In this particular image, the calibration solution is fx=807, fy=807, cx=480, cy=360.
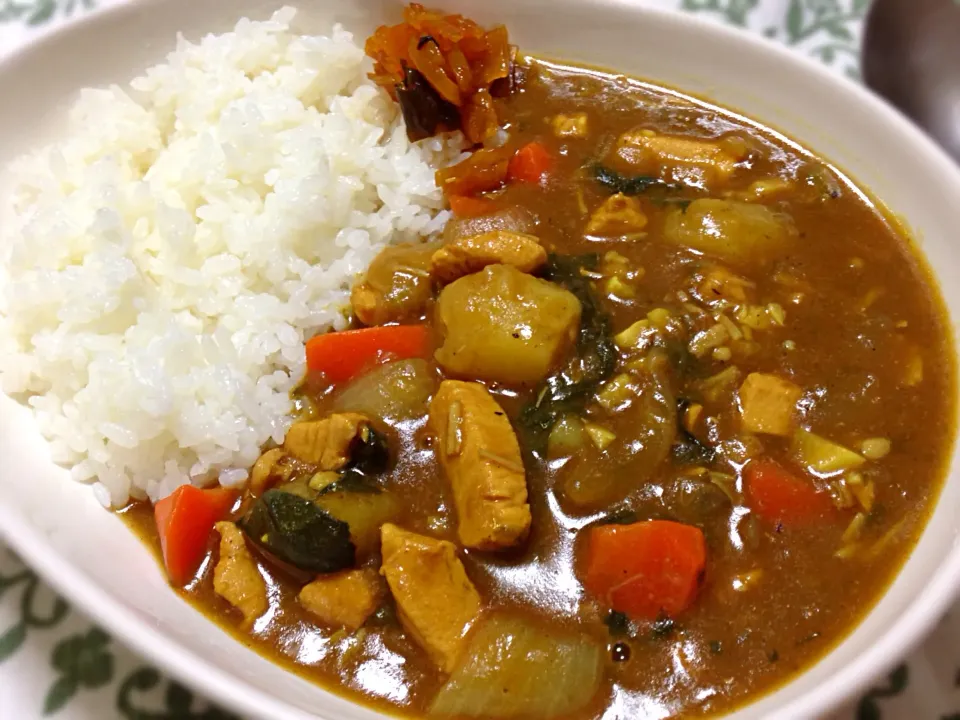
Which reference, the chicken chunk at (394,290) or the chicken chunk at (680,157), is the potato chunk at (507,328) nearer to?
the chicken chunk at (394,290)

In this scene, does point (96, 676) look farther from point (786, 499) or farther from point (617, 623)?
point (786, 499)

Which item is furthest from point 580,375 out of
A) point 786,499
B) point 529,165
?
point 529,165

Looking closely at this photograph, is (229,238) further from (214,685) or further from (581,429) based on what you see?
(214,685)

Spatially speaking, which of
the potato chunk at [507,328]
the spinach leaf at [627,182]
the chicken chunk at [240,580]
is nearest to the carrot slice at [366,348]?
the potato chunk at [507,328]

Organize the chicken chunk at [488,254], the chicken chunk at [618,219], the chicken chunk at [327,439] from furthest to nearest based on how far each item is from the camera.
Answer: the chicken chunk at [618,219]
the chicken chunk at [488,254]
the chicken chunk at [327,439]

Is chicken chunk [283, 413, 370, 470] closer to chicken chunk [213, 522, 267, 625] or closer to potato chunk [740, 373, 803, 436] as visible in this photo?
chicken chunk [213, 522, 267, 625]

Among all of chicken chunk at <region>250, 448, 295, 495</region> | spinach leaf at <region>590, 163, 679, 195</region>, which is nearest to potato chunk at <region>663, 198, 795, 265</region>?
spinach leaf at <region>590, 163, 679, 195</region>
